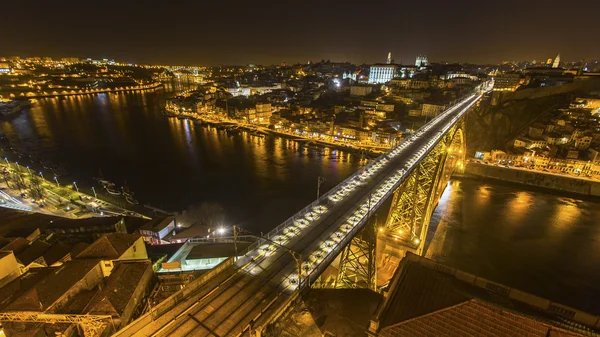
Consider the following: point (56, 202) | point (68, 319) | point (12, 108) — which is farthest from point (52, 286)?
point (12, 108)

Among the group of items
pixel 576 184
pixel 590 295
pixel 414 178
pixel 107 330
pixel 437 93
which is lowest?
pixel 590 295

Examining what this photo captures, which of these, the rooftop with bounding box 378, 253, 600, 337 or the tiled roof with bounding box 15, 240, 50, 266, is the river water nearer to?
Answer: the tiled roof with bounding box 15, 240, 50, 266

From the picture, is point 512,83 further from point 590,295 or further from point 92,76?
point 92,76

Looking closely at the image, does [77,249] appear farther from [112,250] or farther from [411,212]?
[411,212]

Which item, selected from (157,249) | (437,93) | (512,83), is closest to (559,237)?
(157,249)

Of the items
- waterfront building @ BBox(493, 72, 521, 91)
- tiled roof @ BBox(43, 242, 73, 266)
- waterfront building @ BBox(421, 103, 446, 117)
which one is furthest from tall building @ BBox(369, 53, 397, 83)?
tiled roof @ BBox(43, 242, 73, 266)

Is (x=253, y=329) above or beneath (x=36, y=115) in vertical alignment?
above
